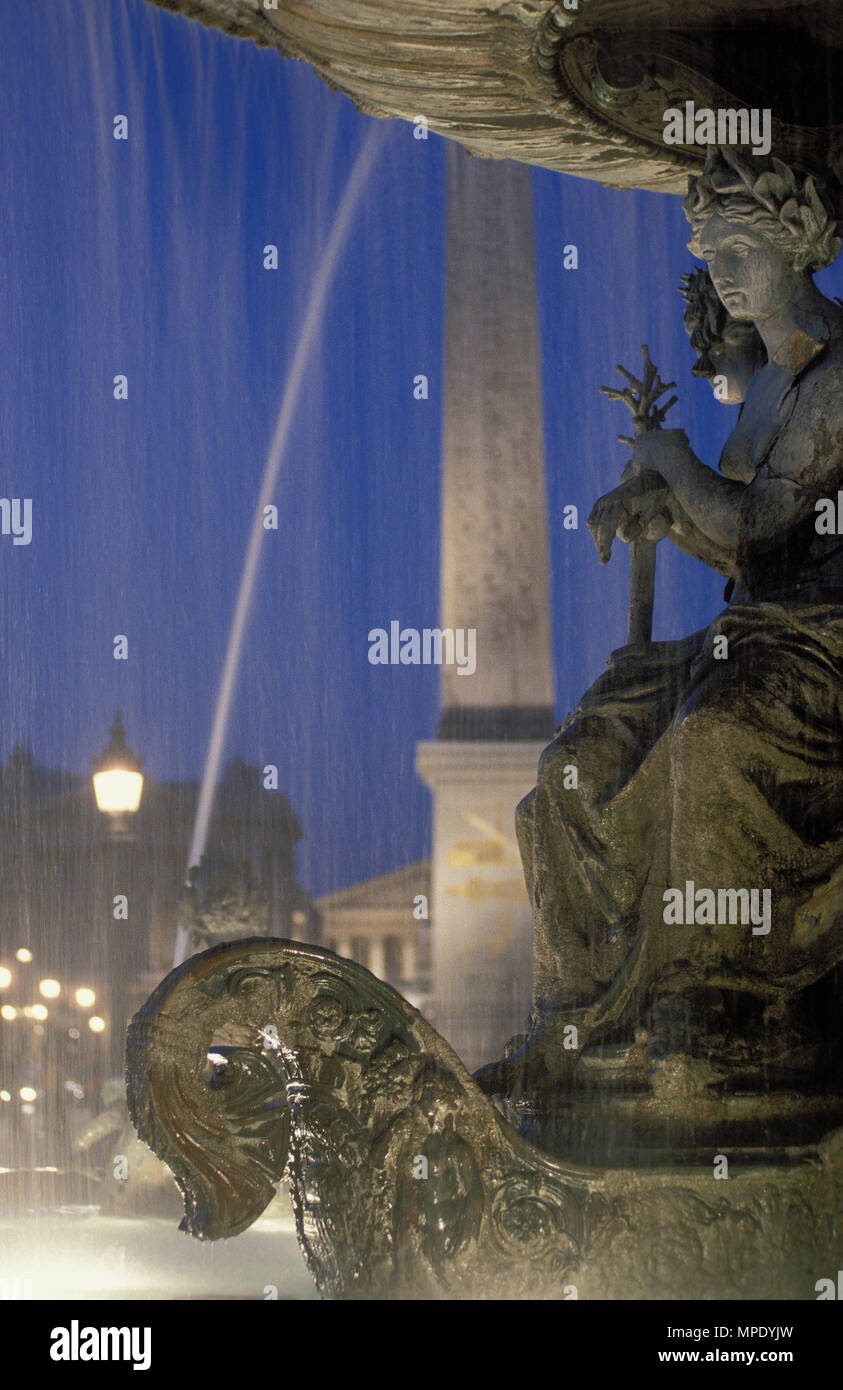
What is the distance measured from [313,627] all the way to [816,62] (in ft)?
85.9

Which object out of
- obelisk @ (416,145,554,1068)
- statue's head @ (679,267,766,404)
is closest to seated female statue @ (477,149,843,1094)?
statue's head @ (679,267,766,404)

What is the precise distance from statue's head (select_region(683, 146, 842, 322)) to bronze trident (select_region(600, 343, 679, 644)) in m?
0.37

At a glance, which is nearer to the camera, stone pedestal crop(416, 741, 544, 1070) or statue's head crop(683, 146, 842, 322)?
statue's head crop(683, 146, 842, 322)

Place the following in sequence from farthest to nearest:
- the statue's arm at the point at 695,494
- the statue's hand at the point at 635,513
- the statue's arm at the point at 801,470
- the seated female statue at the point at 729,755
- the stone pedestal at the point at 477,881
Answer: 1. the stone pedestal at the point at 477,881
2. the statue's hand at the point at 635,513
3. the statue's arm at the point at 695,494
4. the statue's arm at the point at 801,470
5. the seated female statue at the point at 729,755

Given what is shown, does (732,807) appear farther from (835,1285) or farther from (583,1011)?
(835,1285)

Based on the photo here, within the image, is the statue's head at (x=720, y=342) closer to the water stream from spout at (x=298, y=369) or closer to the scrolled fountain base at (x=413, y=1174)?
the scrolled fountain base at (x=413, y=1174)

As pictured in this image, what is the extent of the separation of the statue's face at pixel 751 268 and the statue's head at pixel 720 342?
0.38m

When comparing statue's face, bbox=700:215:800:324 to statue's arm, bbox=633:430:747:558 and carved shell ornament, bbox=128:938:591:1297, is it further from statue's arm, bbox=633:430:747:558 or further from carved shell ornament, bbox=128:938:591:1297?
carved shell ornament, bbox=128:938:591:1297

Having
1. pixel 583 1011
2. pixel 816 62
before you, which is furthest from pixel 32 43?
pixel 583 1011

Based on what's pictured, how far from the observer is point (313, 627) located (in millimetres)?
31828

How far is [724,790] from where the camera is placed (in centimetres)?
480

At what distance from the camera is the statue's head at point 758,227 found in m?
5.28

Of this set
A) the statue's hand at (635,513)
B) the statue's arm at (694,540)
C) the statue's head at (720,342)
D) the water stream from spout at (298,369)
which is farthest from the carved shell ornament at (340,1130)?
the water stream from spout at (298,369)

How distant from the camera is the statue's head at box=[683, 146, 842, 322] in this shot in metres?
5.28
